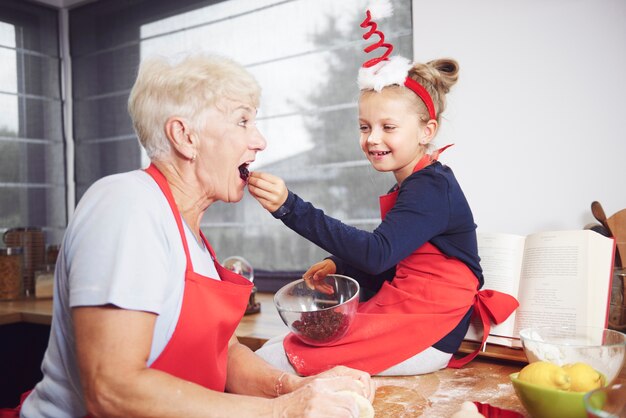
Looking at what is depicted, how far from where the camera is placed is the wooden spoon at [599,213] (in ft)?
5.02

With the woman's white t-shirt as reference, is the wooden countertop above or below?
below

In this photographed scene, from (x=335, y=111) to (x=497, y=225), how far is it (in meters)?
0.81

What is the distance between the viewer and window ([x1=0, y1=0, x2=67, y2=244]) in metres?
2.86

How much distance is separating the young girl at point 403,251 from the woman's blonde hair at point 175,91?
227 millimetres

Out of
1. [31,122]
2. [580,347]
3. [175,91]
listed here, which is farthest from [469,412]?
[31,122]

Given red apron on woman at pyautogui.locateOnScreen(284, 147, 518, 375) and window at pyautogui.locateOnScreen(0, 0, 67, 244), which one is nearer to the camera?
red apron on woman at pyautogui.locateOnScreen(284, 147, 518, 375)

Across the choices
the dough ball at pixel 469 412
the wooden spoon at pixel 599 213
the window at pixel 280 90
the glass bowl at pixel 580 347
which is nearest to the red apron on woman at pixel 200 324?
the dough ball at pixel 469 412

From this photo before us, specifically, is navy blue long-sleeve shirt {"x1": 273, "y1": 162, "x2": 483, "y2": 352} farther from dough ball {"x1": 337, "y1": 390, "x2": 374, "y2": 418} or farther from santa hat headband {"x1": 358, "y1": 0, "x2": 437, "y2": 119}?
dough ball {"x1": 337, "y1": 390, "x2": 374, "y2": 418}

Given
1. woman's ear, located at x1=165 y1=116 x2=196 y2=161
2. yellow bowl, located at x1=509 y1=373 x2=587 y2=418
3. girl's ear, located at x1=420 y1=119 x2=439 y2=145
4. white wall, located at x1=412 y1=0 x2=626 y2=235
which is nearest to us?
yellow bowl, located at x1=509 y1=373 x2=587 y2=418

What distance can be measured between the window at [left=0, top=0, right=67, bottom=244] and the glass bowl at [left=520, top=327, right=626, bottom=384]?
8.89ft

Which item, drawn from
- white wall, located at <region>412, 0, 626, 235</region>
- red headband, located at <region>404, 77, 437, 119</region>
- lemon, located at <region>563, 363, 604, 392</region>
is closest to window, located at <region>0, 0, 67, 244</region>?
white wall, located at <region>412, 0, 626, 235</region>

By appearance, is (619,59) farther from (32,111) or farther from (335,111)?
(32,111)

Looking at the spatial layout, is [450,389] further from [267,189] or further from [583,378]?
[267,189]

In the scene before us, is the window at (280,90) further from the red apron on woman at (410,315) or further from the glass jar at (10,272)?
the red apron on woman at (410,315)
